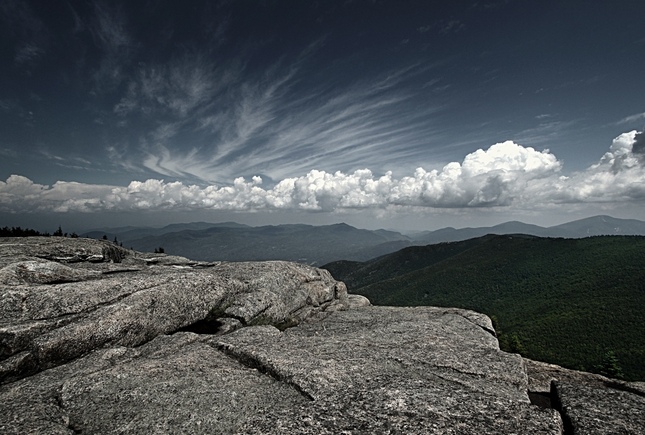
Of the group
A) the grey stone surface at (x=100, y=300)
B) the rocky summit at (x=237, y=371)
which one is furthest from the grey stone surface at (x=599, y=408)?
the grey stone surface at (x=100, y=300)

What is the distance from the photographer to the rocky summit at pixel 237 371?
1133 centimetres

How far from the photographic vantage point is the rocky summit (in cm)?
1133

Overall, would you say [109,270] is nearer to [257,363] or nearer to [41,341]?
[41,341]

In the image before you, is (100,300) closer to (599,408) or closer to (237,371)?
(237,371)

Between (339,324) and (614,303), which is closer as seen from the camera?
(339,324)

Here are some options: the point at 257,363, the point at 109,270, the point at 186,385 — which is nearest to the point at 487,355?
the point at 257,363

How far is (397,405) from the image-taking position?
11.8 meters

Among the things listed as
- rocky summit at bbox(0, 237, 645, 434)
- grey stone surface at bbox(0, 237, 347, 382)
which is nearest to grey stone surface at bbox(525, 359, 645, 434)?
rocky summit at bbox(0, 237, 645, 434)


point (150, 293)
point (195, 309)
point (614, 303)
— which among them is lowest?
point (614, 303)

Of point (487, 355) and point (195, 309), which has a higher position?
point (195, 309)

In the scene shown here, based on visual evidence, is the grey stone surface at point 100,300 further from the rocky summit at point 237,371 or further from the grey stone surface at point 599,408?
the grey stone surface at point 599,408

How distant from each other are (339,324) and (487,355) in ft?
36.7

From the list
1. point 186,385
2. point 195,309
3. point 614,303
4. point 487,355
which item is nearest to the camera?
point 186,385

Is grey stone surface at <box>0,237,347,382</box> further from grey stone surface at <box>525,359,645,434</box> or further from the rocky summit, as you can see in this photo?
grey stone surface at <box>525,359,645,434</box>
